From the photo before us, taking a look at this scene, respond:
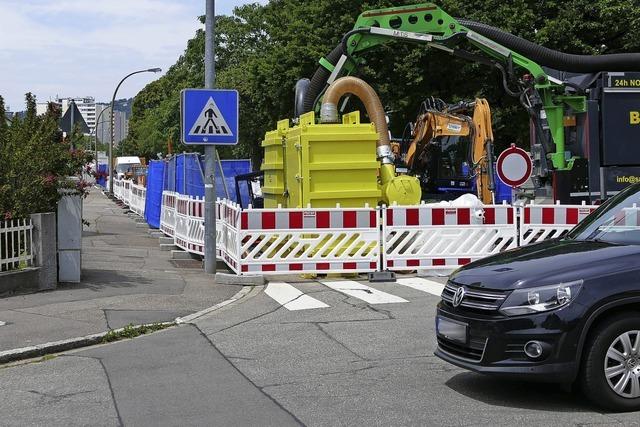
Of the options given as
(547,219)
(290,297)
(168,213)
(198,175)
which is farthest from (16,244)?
(168,213)

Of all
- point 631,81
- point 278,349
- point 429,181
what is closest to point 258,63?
point 429,181

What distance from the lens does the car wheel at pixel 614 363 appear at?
18.1 ft

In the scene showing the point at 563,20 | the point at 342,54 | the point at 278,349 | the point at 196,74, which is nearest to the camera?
the point at 278,349

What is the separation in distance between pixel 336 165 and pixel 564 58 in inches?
283

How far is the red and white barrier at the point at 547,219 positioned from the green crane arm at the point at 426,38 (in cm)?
367

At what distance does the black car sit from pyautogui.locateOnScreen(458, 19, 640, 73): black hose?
42.3 feet

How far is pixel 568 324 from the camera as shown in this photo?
17.9ft

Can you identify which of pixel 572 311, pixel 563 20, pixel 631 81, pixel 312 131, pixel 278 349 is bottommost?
pixel 278 349

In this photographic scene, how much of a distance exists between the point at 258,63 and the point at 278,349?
34.4m

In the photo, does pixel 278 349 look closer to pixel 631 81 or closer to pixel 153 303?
pixel 153 303

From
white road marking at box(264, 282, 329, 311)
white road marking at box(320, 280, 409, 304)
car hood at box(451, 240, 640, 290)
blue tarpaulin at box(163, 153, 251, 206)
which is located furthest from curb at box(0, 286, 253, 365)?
blue tarpaulin at box(163, 153, 251, 206)

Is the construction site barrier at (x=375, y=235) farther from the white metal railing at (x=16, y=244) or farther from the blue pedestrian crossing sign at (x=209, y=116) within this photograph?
the white metal railing at (x=16, y=244)

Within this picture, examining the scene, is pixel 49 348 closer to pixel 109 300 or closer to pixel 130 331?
pixel 130 331

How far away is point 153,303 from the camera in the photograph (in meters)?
11.0
